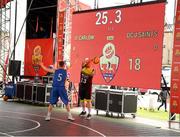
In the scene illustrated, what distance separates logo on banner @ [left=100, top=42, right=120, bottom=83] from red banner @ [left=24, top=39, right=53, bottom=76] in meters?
3.48

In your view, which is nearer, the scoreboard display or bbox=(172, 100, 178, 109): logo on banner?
bbox=(172, 100, 178, 109): logo on banner

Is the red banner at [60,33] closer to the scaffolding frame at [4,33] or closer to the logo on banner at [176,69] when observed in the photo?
the logo on banner at [176,69]

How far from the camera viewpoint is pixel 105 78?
43.6 ft

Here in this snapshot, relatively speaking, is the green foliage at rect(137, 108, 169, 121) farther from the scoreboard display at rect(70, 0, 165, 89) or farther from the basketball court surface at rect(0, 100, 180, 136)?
the scoreboard display at rect(70, 0, 165, 89)

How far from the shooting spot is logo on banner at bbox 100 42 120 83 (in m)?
13.0

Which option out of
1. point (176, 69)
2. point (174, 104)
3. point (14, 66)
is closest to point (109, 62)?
point (176, 69)

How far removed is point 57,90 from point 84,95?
1.51 metres

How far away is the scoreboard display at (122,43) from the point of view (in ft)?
38.1

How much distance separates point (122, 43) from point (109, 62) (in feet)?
2.82

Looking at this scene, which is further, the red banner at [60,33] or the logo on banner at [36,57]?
the logo on banner at [36,57]

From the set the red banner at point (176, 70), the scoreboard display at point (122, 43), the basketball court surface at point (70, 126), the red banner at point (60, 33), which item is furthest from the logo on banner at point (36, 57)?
the red banner at point (176, 70)

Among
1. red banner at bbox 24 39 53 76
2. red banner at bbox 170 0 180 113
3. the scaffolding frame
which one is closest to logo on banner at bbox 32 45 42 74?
red banner at bbox 24 39 53 76

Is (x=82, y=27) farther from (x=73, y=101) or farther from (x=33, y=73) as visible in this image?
(x=33, y=73)

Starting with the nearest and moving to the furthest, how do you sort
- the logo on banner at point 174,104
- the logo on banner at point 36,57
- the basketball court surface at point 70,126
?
the basketball court surface at point 70,126
the logo on banner at point 174,104
the logo on banner at point 36,57
